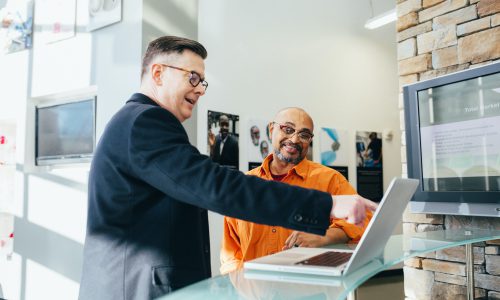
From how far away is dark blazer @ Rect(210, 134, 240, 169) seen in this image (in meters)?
4.21

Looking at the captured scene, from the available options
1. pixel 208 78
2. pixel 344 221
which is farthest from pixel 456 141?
pixel 208 78

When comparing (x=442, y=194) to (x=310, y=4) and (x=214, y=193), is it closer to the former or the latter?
(x=214, y=193)

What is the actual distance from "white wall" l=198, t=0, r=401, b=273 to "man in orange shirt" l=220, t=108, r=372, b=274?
→ 1.77 m

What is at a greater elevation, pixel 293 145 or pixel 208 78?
pixel 208 78

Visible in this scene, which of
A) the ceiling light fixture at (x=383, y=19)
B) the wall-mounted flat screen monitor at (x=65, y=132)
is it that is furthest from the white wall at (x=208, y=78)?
the ceiling light fixture at (x=383, y=19)

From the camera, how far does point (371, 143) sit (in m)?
5.76

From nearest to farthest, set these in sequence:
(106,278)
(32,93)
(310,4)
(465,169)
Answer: (106,278)
(465,169)
(32,93)
(310,4)

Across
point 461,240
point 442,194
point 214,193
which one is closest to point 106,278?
point 214,193

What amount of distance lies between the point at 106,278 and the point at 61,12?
3644mm

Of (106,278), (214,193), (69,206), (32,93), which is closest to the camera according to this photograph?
(214,193)

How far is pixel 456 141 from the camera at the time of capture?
2.39 metres

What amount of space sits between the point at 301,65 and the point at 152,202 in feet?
13.4

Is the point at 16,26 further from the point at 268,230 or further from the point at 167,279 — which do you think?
the point at 167,279

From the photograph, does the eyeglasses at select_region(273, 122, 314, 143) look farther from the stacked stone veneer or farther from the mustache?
the stacked stone veneer
